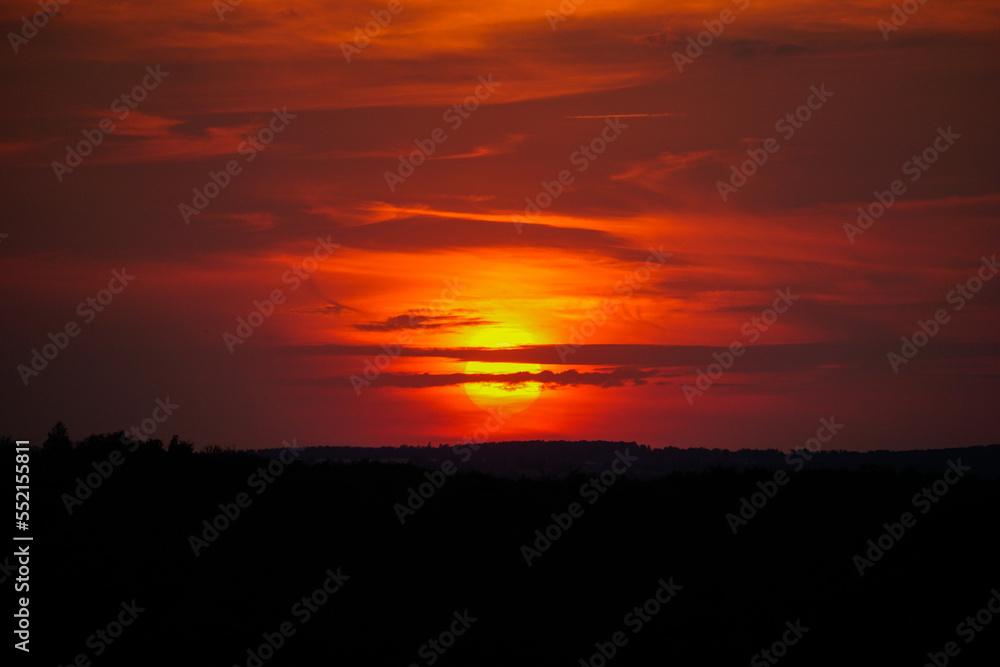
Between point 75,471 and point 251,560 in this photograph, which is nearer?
point 251,560

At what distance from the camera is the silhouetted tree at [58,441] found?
1260 inches

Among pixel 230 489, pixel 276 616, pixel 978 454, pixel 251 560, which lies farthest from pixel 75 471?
pixel 978 454

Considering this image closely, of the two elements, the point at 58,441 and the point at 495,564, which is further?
the point at 58,441

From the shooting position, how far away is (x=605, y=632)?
2184 centimetres

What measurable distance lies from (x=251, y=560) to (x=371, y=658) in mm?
5430

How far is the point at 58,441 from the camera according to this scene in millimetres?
34062

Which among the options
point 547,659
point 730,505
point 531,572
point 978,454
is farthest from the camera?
point 978,454

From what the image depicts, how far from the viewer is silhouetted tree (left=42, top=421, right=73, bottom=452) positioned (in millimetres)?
32009

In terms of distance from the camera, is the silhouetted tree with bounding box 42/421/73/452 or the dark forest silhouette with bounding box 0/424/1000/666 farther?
the silhouetted tree with bounding box 42/421/73/452

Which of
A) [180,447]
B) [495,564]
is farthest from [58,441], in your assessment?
[495,564]

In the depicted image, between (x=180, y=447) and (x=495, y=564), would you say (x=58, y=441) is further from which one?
(x=495, y=564)

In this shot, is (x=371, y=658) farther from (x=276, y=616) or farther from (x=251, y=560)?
(x=251, y=560)

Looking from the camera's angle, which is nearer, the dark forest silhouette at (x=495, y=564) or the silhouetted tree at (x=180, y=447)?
the dark forest silhouette at (x=495, y=564)

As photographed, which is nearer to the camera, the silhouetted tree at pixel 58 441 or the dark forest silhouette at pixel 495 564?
the dark forest silhouette at pixel 495 564
